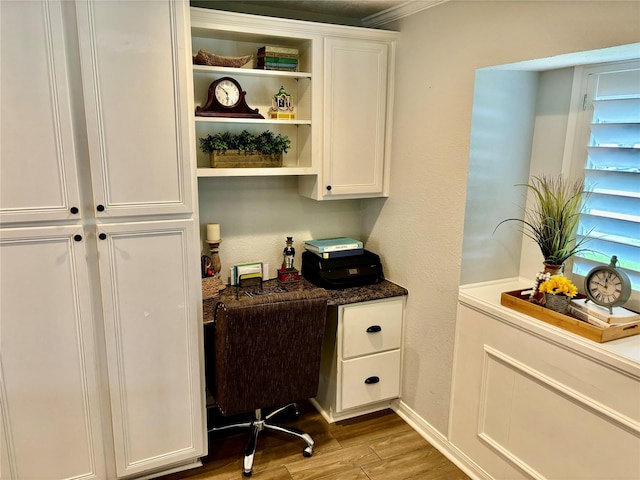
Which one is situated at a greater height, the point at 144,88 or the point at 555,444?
the point at 144,88

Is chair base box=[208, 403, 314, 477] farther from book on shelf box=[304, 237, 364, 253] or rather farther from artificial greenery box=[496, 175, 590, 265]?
artificial greenery box=[496, 175, 590, 265]

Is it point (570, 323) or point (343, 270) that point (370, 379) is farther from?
point (570, 323)

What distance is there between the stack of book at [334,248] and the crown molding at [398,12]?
1.30 metres

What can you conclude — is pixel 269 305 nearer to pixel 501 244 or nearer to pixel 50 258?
pixel 50 258

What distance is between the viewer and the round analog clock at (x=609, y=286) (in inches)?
67.2

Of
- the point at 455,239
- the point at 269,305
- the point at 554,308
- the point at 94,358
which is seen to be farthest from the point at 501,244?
the point at 94,358

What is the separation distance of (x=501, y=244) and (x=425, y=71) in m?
0.99

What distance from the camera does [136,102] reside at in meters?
1.87

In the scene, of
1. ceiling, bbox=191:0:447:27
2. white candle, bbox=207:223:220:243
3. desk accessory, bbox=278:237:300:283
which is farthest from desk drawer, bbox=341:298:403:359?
ceiling, bbox=191:0:447:27

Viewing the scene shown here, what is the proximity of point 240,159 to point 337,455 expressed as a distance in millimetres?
1662

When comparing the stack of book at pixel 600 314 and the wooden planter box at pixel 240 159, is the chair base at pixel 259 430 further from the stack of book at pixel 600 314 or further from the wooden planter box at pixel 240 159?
the stack of book at pixel 600 314

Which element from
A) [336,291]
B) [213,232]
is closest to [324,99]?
[213,232]

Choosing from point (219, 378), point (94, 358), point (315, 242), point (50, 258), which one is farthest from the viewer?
point (315, 242)

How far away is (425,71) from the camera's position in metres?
2.40
